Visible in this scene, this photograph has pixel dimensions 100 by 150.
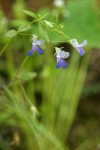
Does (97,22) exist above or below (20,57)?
above

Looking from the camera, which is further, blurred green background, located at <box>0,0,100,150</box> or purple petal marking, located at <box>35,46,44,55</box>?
blurred green background, located at <box>0,0,100,150</box>

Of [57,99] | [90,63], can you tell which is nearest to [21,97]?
[57,99]

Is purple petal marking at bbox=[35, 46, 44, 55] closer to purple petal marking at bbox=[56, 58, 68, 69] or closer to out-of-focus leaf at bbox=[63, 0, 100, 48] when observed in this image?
purple petal marking at bbox=[56, 58, 68, 69]

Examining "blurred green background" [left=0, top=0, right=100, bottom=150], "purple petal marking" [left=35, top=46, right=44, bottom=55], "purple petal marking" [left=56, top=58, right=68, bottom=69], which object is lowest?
"blurred green background" [left=0, top=0, right=100, bottom=150]

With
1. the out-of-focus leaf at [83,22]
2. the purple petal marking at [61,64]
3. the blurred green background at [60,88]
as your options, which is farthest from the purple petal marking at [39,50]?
the out-of-focus leaf at [83,22]

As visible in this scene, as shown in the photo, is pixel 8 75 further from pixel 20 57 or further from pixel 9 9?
pixel 9 9

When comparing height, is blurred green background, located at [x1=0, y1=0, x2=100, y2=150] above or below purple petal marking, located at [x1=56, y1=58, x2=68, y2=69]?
below

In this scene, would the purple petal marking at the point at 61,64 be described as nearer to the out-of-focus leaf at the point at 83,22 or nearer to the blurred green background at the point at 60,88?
the blurred green background at the point at 60,88

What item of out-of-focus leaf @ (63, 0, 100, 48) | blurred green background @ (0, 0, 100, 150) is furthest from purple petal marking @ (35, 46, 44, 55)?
out-of-focus leaf @ (63, 0, 100, 48)
